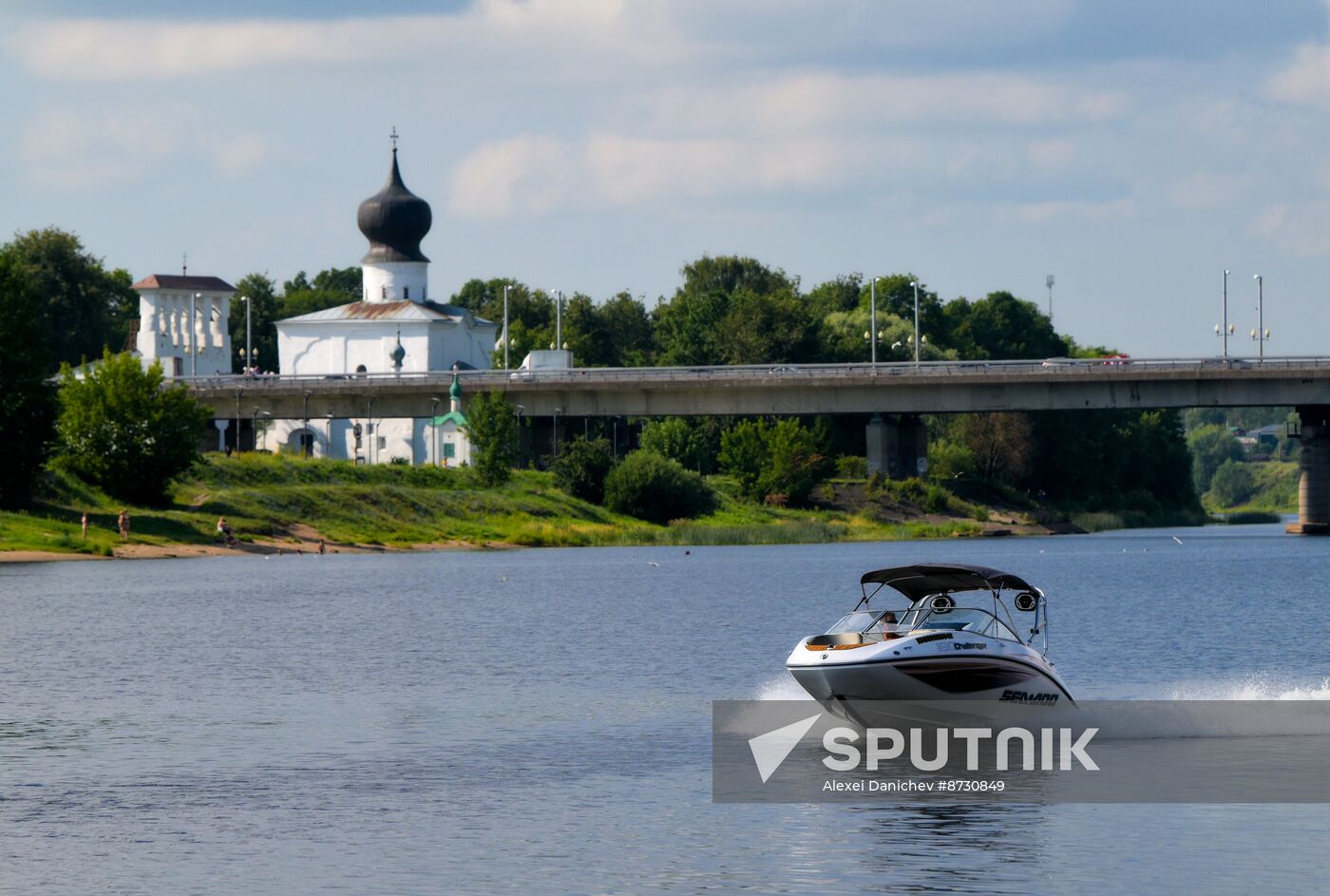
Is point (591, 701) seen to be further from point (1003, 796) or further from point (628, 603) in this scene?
point (628, 603)

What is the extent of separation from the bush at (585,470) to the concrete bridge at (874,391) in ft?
19.2

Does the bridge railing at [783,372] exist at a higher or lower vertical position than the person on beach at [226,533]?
higher

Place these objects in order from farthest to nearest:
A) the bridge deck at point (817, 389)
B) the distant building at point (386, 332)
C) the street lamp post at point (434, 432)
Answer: the distant building at point (386, 332), the street lamp post at point (434, 432), the bridge deck at point (817, 389)

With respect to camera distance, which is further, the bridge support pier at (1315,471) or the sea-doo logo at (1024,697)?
the bridge support pier at (1315,471)

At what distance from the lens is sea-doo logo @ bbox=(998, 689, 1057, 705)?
115 ft

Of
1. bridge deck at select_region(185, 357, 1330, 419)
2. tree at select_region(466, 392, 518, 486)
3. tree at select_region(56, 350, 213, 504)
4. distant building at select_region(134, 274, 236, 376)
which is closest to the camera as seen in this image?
tree at select_region(56, 350, 213, 504)

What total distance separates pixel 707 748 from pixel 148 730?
453 inches

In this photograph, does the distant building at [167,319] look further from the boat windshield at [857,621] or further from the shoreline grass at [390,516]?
the boat windshield at [857,621]

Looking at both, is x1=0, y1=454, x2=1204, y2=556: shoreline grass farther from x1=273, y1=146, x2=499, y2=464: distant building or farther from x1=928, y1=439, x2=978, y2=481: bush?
x1=273, y1=146, x2=499, y2=464: distant building

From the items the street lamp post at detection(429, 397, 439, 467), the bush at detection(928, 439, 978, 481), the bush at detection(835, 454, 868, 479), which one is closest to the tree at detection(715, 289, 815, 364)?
the bush at detection(928, 439, 978, 481)

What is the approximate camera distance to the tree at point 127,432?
108 m

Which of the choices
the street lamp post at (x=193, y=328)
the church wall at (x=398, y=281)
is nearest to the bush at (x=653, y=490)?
the church wall at (x=398, y=281)

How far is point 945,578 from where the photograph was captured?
120ft

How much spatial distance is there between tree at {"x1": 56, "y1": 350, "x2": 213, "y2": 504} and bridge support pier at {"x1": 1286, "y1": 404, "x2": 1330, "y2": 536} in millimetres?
71420
